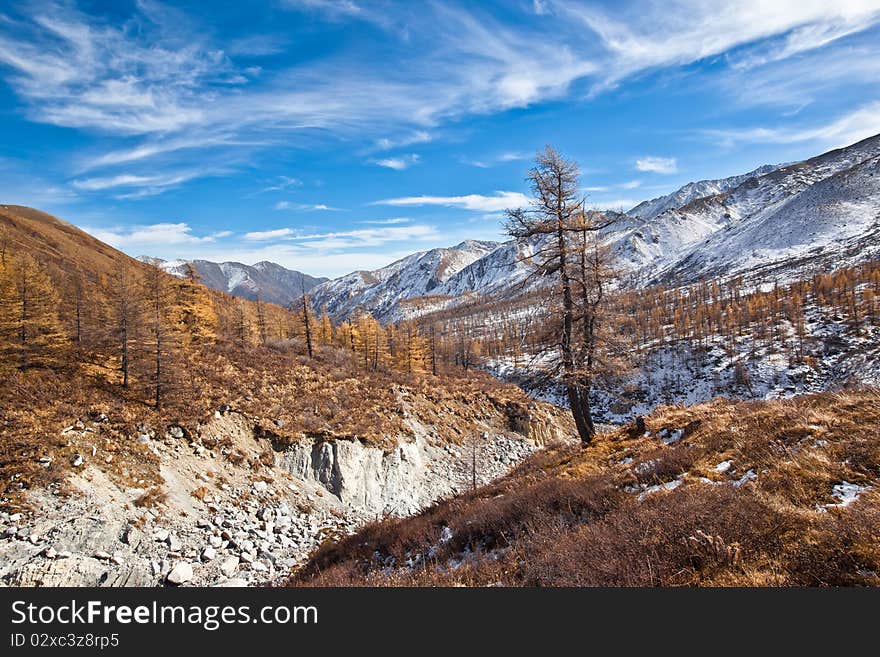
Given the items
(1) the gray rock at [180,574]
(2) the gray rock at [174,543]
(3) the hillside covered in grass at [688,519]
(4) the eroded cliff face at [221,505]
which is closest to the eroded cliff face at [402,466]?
(4) the eroded cliff face at [221,505]

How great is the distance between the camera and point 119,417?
19078 mm

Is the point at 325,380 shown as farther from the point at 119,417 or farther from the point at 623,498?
the point at 623,498

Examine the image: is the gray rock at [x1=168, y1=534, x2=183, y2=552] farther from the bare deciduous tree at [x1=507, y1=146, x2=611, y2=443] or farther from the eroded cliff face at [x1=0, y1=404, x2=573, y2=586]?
the bare deciduous tree at [x1=507, y1=146, x2=611, y2=443]

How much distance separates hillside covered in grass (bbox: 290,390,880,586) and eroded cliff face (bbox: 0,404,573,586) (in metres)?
6.49

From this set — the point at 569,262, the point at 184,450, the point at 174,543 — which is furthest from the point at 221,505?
the point at 569,262

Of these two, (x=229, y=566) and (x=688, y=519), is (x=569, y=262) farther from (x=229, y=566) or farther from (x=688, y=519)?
(x=229, y=566)

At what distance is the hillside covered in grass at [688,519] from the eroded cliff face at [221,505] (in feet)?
21.3

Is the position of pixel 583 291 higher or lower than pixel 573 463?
higher

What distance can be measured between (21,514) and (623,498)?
19.3 meters

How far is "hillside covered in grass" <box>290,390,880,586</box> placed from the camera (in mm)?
4199

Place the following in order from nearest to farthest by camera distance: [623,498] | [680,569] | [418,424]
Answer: [680,569] < [623,498] < [418,424]

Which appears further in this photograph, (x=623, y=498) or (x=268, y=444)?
(x=268, y=444)

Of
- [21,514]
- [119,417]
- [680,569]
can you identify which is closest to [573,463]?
[680,569]

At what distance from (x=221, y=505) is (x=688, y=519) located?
2010cm
